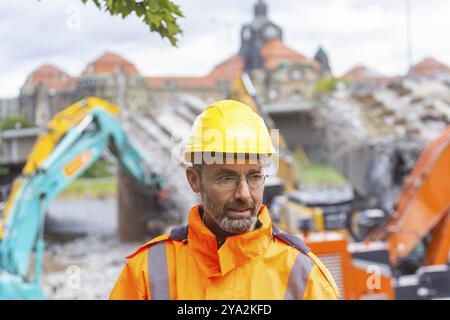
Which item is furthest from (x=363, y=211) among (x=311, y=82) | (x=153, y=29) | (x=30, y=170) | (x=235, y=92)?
Result: (x=311, y=82)

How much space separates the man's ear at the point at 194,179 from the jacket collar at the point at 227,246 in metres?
0.08

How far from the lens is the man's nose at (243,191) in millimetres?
1516

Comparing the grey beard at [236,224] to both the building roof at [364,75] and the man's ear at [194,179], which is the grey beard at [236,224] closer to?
the man's ear at [194,179]

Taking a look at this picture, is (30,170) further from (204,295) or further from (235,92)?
(204,295)

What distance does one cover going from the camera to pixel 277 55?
75.2ft

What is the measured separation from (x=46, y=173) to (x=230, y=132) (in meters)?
6.81

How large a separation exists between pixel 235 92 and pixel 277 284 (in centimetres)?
814

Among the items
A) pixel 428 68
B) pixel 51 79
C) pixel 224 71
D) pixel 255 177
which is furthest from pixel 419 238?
pixel 224 71

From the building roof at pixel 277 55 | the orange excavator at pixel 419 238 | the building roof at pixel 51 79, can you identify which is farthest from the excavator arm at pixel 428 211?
the building roof at pixel 277 55

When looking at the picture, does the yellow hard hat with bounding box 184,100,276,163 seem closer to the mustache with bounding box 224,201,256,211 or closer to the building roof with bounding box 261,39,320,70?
the mustache with bounding box 224,201,256,211

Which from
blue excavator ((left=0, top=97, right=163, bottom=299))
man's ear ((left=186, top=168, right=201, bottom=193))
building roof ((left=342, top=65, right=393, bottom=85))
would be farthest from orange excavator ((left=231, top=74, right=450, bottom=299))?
building roof ((left=342, top=65, right=393, bottom=85))

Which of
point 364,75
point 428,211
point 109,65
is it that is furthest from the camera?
point 364,75

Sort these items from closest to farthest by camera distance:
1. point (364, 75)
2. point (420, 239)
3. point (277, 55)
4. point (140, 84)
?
1. point (420, 239)
2. point (140, 84)
3. point (364, 75)
4. point (277, 55)

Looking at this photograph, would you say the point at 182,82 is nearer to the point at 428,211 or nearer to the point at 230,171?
the point at 428,211
